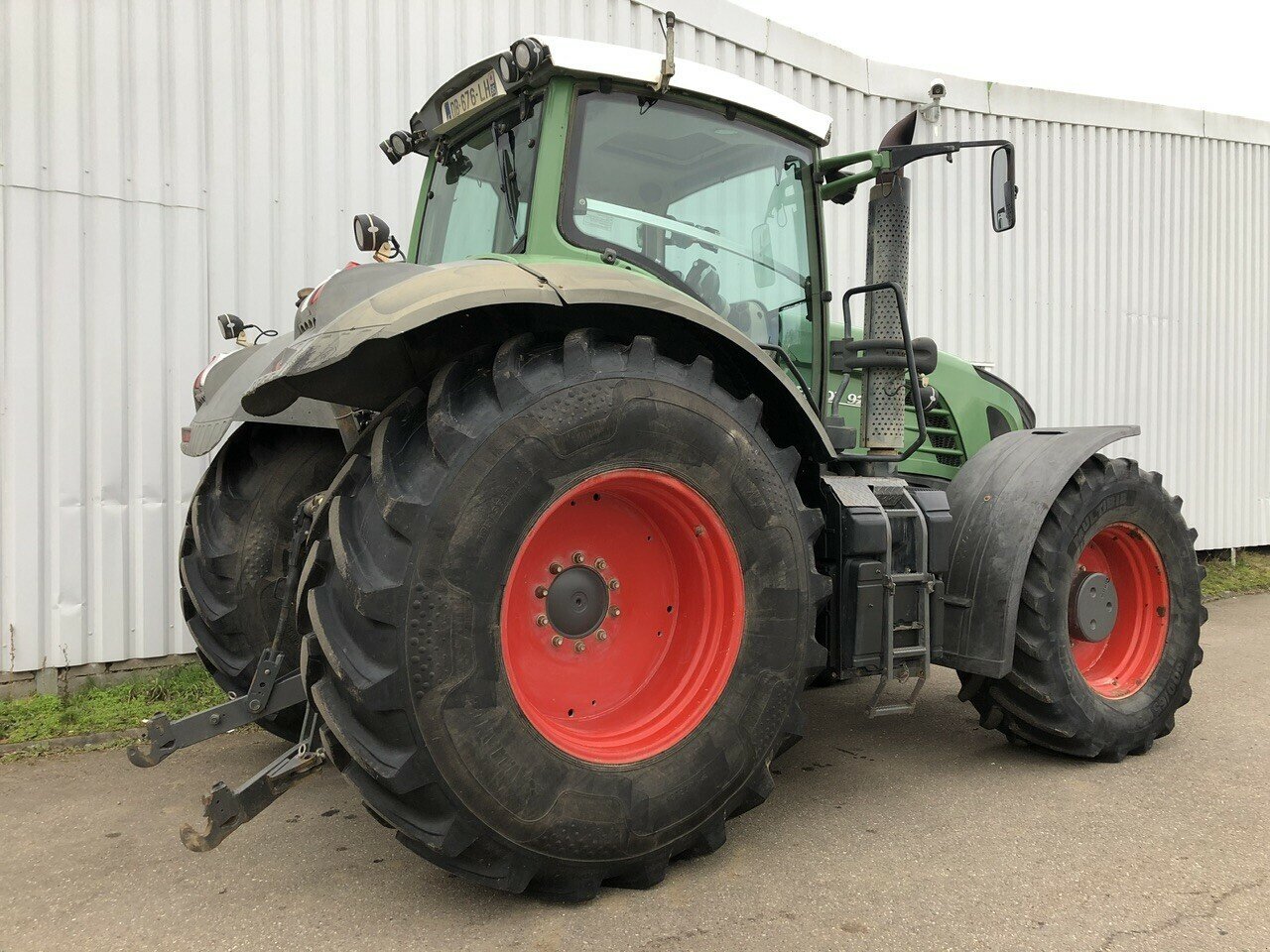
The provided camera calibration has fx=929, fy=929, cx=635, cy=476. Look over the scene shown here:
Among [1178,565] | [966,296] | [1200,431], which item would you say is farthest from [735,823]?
[1200,431]

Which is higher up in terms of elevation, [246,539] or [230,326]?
[230,326]

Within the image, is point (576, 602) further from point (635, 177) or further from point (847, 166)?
point (847, 166)

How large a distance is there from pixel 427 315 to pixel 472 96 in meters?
1.48

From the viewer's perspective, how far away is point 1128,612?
4016mm

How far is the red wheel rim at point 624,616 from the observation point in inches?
102

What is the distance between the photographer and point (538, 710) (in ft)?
8.47

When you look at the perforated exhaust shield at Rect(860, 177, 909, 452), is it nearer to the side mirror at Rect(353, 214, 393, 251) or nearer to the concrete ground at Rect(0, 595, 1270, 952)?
the concrete ground at Rect(0, 595, 1270, 952)

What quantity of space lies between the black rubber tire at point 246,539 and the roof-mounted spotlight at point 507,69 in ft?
4.94

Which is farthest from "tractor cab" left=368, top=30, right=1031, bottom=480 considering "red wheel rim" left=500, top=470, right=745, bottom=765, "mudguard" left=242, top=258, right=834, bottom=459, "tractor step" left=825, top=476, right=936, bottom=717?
"red wheel rim" left=500, top=470, right=745, bottom=765

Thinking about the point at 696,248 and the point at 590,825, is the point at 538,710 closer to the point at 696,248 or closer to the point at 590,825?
the point at 590,825

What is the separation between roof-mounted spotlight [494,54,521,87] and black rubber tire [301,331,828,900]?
3.19 feet

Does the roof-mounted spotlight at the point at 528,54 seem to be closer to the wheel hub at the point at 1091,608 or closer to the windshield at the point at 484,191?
the windshield at the point at 484,191

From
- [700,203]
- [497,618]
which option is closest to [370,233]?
[700,203]

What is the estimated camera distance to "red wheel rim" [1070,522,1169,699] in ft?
12.8
